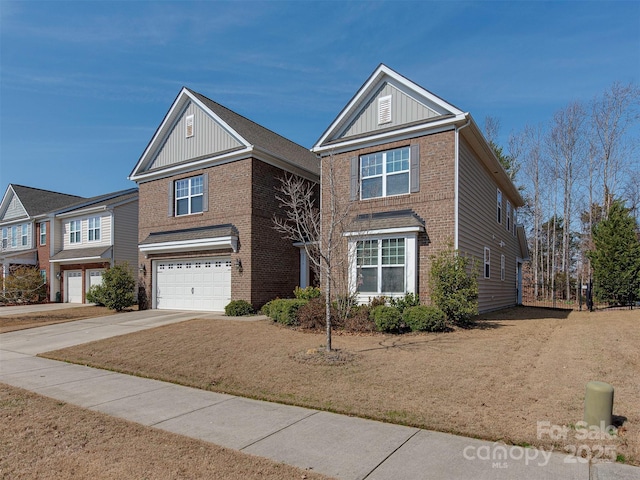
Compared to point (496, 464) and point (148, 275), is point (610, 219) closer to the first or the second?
point (496, 464)

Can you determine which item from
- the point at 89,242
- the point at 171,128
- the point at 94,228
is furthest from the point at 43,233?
the point at 171,128

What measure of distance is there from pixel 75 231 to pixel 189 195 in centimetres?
1312

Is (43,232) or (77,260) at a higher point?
(43,232)

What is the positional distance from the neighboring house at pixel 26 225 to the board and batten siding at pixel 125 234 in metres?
6.98

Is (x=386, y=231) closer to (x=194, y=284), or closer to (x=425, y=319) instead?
(x=425, y=319)

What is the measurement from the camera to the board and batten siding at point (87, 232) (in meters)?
25.0

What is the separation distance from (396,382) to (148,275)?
52.0 feet

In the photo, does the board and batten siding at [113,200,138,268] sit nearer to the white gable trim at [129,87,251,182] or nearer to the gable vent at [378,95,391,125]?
the white gable trim at [129,87,251,182]

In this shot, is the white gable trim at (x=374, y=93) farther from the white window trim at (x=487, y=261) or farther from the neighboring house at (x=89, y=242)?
the neighboring house at (x=89, y=242)

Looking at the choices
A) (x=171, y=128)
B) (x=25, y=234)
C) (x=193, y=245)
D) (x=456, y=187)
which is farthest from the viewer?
(x=25, y=234)

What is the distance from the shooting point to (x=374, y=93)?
14656 millimetres

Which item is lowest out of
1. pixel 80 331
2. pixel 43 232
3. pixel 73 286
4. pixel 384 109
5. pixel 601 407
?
pixel 80 331

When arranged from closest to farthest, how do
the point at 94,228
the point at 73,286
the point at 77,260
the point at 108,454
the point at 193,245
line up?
the point at 108,454 < the point at 193,245 < the point at 77,260 < the point at 94,228 < the point at 73,286

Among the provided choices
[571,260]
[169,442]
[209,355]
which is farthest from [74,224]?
[571,260]
